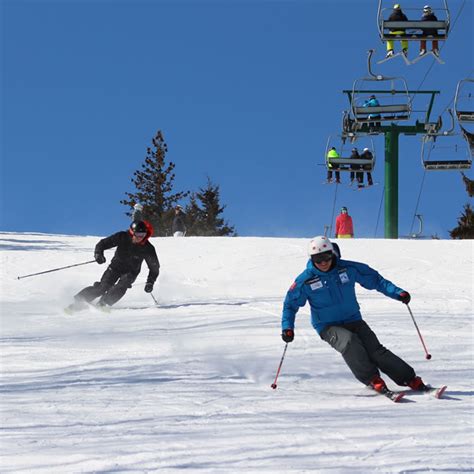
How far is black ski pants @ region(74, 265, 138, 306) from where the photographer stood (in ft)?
35.2

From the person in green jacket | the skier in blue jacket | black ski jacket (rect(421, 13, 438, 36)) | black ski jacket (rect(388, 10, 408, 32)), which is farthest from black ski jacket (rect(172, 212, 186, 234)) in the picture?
the skier in blue jacket

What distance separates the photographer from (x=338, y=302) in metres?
6.00

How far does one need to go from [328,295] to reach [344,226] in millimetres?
17723

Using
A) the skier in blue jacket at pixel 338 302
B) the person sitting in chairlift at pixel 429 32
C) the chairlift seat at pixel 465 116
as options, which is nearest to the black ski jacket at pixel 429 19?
the person sitting in chairlift at pixel 429 32

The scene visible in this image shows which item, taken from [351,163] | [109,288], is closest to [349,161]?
[351,163]

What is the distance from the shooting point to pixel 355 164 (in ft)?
84.8

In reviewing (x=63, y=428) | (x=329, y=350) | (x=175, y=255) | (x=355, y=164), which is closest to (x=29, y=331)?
(x=329, y=350)

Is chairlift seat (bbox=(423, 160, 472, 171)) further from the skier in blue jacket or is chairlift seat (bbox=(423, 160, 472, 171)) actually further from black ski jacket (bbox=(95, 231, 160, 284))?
the skier in blue jacket

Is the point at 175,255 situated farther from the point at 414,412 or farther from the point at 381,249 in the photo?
the point at 414,412

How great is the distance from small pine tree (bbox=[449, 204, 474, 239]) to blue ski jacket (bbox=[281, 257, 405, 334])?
3973 cm

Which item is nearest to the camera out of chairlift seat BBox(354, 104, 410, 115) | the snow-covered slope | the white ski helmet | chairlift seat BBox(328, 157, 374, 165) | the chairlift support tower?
the snow-covered slope

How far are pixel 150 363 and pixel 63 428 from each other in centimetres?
223

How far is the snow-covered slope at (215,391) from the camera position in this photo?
155 inches

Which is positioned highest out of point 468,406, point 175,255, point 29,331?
point 468,406
